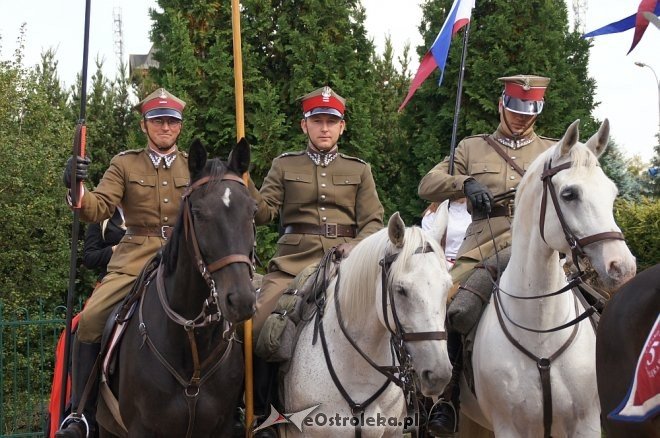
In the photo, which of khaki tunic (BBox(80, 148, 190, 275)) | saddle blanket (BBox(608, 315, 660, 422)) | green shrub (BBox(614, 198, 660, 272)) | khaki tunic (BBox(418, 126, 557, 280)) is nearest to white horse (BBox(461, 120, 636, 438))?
khaki tunic (BBox(418, 126, 557, 280))

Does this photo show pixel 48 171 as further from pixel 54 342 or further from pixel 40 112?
pixel 54 342

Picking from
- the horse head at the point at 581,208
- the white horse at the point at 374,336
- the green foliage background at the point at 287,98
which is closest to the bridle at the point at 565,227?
the horse head at the point at 581,208

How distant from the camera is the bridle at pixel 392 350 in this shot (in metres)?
4.82

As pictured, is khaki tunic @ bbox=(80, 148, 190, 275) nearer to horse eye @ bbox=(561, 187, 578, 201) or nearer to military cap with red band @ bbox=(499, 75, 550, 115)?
military cap with red band @ bbox=(499, 75, 550, 115)

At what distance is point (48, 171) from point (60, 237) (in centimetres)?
87

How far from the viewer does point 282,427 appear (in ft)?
18.2

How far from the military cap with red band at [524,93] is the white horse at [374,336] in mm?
1571

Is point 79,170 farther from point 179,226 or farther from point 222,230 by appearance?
point 222,230

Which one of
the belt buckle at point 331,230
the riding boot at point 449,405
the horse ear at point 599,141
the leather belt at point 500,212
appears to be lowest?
the riding boot at point 449,405

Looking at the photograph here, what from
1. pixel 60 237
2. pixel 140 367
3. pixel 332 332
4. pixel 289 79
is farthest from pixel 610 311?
pixel 60 237

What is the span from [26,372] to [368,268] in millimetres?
7557

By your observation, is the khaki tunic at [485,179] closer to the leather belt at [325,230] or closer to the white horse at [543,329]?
the leather belt at [325,230]

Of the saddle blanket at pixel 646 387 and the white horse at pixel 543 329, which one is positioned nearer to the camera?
the saddle blanket at pixel 646 387

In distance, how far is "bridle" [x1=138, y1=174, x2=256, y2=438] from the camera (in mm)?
4777
